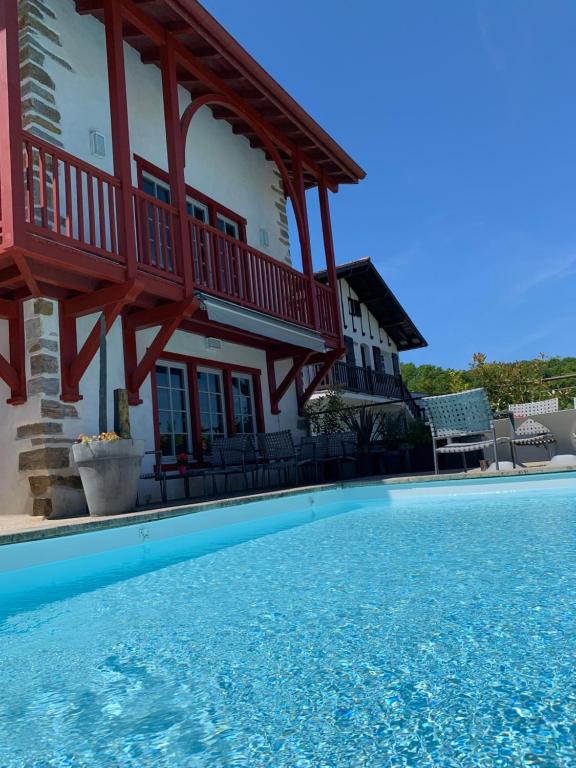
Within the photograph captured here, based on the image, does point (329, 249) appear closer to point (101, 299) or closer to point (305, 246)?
point (305, 246)

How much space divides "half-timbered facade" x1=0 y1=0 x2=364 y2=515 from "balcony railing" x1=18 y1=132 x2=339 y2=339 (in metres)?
0.03

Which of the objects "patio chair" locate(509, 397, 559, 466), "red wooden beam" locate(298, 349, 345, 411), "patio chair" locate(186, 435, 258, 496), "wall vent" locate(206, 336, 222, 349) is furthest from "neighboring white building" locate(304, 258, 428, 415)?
"patio chair" locate(186, 435, 258, 496)

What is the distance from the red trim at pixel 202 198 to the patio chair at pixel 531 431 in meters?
5.14

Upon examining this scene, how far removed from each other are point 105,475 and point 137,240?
9.56 feet

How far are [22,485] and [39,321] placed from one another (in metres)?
1.61

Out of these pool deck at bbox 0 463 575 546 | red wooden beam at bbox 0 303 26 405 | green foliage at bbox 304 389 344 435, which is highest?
red wooden beam at bbox 0 303 26 405

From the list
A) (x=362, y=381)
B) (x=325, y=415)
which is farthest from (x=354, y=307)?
(x=325, y=415)

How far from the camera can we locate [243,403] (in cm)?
970

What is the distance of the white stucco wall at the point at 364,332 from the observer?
21.6 m

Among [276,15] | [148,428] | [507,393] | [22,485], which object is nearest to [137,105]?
[148,428]

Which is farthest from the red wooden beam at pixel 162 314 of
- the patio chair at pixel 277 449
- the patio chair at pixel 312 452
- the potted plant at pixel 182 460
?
the patio chair at pixel 312 452

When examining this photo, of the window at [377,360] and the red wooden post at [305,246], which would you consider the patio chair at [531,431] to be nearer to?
the red wooden post at [305,246]

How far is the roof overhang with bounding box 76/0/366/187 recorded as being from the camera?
673 cm

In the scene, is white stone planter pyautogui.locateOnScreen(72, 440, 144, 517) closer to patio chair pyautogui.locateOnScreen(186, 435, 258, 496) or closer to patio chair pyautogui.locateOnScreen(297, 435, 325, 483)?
patio chair pyautogui.locateOnScreen(186, 435, 258, 496)
